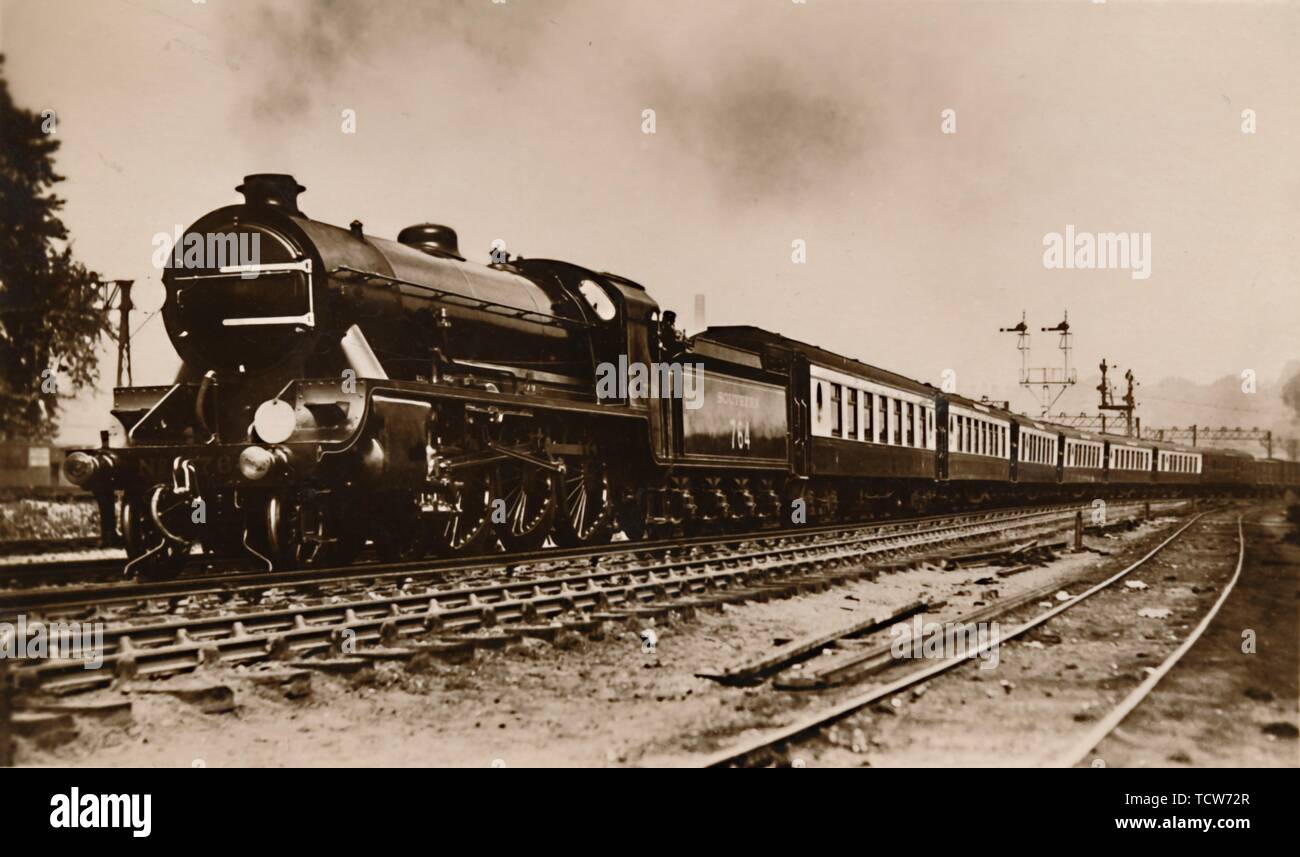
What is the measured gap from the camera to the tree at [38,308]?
26.1ft

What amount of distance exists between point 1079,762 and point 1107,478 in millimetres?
38068

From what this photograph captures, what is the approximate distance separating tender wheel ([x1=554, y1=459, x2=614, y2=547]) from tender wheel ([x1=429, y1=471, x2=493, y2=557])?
1239 millimetres

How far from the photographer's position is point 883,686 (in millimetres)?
5414

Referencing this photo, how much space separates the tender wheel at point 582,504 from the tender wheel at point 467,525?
124 centimetres

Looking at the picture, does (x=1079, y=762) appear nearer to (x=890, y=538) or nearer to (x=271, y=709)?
(x=271, y=709)

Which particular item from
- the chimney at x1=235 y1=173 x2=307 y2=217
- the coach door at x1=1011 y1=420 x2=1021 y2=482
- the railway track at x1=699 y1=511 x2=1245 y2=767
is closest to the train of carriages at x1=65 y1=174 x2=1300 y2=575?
the chimney at x1=235 y1=173 x2=307 y2=217
